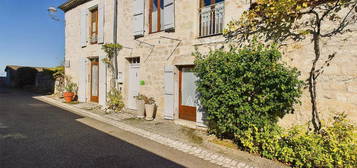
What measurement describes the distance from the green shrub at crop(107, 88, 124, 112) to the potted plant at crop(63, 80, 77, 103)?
3176 mm

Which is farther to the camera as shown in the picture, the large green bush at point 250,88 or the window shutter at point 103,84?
the window shutter at point 103,84

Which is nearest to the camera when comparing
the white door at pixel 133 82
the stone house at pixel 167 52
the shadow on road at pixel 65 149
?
the shadow on road at pixel 65 149

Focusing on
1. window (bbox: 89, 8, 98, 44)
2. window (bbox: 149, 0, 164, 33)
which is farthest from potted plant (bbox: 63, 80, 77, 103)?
window (bbox: 149, 0, 164, 33)

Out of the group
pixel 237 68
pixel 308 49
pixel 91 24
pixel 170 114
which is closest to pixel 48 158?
pixel 170 114

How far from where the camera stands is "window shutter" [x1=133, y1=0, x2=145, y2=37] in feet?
21.2

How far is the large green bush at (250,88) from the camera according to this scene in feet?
11.4

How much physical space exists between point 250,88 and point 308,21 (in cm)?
177

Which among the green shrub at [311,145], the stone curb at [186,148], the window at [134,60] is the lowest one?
the stone curb at [186,148]

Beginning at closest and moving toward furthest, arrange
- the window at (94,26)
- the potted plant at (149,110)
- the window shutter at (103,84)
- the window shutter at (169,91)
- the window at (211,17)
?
the window at (211,17), the window shutter at (169,91), the potted plant at (149,110), the window shutter at (103,84), the window at (94,26)

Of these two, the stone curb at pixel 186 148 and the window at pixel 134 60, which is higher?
the window at pixel 134 60

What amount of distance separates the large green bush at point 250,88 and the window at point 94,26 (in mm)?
6884

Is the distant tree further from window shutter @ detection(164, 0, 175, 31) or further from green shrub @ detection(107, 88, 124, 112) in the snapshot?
green shrub @ detection(107, 88, 124, 112)

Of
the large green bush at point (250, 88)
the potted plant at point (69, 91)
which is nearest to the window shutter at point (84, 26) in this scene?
the potted plant at point (69, 91)

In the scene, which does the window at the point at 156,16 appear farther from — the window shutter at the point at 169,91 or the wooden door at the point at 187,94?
the wooden door at the point at 187,94
